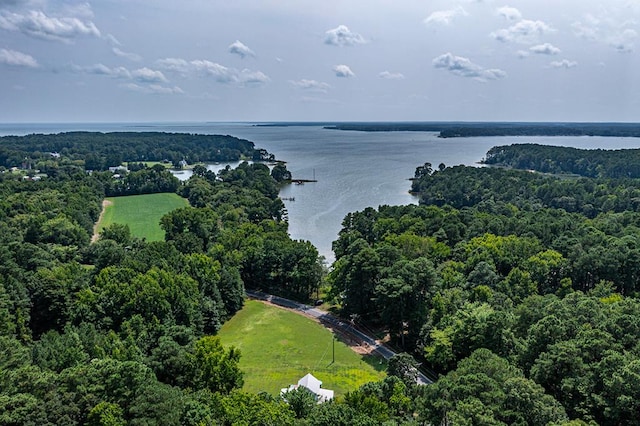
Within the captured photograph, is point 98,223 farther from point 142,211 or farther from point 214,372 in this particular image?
point 214,372

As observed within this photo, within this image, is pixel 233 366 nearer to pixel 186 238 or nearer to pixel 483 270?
pixel 483 270

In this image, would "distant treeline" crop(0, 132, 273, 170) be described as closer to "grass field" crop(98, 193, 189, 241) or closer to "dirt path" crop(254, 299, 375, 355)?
"grass field" crop(98, 193, 189, 241)

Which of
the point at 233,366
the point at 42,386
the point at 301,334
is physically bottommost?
the point at 301,334

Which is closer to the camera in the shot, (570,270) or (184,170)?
(570,270)

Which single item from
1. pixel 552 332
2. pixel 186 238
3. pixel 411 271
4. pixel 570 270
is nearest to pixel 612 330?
pixel 552 332

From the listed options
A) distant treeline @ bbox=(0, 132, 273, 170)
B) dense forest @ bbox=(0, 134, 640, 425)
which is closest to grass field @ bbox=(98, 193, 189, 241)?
dense forest @ bbox=(0, 134, 640, 425)

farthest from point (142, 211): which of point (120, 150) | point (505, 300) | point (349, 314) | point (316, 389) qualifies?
point (120, 150)

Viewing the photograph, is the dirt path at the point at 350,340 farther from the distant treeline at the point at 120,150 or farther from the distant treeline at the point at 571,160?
the distant treeline at the point at 120,150

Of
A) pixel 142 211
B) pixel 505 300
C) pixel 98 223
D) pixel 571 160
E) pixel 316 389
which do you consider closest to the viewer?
pixel 316 389
